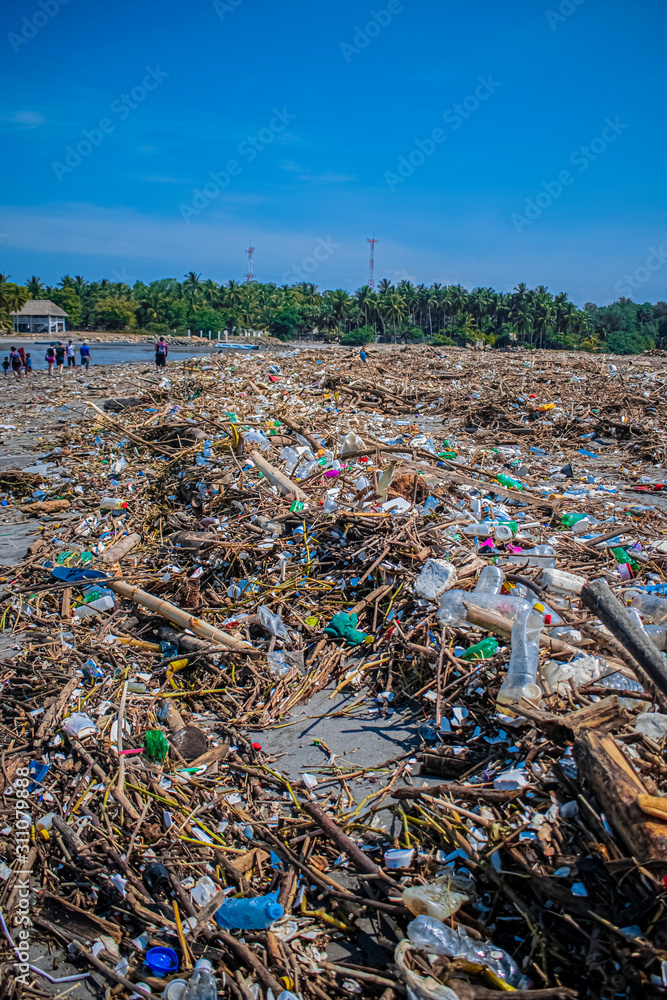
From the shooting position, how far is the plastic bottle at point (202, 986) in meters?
1.86

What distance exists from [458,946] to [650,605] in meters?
2.21

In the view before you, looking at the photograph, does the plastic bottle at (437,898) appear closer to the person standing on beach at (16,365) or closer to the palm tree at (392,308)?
the person standing on beach at (16,365)

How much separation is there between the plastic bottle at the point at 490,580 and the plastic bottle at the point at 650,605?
0.71 metres

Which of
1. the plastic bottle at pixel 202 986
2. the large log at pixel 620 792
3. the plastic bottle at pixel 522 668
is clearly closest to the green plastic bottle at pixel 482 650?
the plastic bottle at pixel 522 668

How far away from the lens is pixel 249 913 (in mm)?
2057

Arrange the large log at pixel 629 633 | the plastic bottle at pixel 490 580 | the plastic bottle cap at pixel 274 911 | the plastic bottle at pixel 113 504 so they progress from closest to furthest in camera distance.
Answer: the plastic bottle cap at pixel 274 911, the large log at pixel 629 633, the plastic bottle at pixel 490 580, the plastic bottle at pixel 113 504

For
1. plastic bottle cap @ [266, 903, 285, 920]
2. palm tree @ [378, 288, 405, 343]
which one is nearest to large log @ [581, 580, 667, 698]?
plastic bottle cap @ [266, 903, 285, 920]

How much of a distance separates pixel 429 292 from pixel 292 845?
236 feet

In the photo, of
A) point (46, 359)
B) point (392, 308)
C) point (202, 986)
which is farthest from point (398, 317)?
point (202, 986)

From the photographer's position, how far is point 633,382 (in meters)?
11.9

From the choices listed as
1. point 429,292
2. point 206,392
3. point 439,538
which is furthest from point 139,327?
point 439,538

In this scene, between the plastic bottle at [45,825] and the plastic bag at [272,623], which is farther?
the plastic bag at [272,623]

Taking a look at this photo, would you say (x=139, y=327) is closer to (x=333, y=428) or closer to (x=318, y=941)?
(x=333, y=428)

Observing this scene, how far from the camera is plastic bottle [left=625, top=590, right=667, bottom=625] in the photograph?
3291 millimetres
